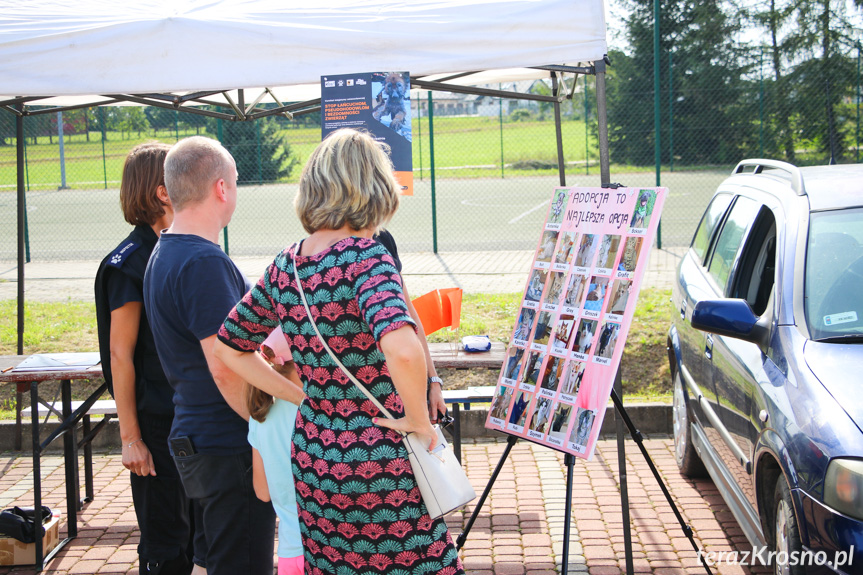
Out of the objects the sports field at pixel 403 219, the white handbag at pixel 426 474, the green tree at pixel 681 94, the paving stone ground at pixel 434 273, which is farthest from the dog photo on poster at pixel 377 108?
the green tree at pixel 681 94

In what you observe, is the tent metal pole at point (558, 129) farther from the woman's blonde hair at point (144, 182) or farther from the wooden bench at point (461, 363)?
the woman's blonde hair at point (144, 182)

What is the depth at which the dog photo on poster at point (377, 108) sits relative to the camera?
381 cm

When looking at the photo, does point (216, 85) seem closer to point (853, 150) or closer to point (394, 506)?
point (394, 506)

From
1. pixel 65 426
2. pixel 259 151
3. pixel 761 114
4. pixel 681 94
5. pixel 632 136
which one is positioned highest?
pixel 681 94

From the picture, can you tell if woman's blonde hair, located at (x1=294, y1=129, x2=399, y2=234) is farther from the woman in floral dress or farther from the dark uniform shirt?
the dark uniform shirt

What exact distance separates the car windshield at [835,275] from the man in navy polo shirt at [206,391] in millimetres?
2265

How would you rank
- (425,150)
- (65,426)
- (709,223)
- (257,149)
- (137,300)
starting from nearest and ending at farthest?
1. (137,300)
2. (65,426)
3. (709,223)
4. (257,149)
5. (425,150)

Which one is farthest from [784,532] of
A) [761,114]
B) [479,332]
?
[761,114]

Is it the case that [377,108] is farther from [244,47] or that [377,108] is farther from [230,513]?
[230,513]

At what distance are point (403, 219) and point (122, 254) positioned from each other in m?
14.6

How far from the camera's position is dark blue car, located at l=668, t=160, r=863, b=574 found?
2678mm

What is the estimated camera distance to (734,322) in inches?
132

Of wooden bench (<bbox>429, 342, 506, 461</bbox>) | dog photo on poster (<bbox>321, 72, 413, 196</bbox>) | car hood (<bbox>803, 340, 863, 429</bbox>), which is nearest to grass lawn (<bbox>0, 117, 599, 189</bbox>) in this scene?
wooden bench (<bbox>429, 342, 506, 461</bbox>)

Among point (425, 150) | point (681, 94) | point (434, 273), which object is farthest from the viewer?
point (425, 150)
